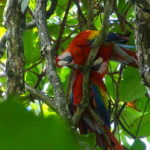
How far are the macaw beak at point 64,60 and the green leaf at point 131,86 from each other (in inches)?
10.4

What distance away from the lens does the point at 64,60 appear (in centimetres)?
150

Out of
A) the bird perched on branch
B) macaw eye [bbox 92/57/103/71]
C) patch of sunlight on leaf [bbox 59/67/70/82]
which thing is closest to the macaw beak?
the bird perched on branch

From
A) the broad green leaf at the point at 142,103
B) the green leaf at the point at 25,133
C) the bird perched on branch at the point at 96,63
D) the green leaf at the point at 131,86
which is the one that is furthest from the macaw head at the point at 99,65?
the green leaf at the point at 25,133

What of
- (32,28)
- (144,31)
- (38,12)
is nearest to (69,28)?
(32,28)

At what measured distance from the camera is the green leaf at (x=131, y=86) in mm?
1373

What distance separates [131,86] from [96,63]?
0.63ft

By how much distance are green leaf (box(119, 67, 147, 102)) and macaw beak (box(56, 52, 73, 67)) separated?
0.26 meters

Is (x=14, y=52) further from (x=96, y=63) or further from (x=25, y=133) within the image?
(x=25, y=133)

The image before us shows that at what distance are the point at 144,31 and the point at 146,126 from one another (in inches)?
29.2

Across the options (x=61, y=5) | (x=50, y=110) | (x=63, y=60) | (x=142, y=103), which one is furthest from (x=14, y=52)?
(x=61, y=5)

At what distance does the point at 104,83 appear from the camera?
1.63 metres

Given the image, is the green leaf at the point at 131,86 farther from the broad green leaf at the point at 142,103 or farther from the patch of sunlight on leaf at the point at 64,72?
the patch of sunlight on leaf at the point at 64,72

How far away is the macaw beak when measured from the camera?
1.46 metres

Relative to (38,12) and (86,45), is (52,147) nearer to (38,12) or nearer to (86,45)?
(38,12)
